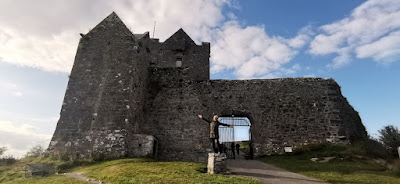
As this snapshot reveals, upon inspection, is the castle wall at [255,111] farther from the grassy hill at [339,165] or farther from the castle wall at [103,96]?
the castle wall at [103,96]

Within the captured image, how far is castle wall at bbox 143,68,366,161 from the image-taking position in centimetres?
1570

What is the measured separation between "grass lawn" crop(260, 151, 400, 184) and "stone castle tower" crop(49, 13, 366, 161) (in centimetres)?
272

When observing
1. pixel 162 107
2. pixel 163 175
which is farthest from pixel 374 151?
pixel 162 107

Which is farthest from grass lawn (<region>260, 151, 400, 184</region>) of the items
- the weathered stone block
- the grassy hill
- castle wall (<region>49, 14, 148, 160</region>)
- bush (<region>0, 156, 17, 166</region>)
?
bush (<region>0, 156, 17, 166</region>)

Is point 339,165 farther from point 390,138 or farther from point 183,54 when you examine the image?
point 183,54

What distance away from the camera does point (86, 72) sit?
14.7m

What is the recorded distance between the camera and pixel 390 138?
56.5 ft

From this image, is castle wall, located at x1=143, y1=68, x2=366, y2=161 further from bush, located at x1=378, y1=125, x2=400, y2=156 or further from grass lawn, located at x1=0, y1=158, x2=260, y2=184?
grass lawn, located at x1=0, y1=158, x2=260, y2=184

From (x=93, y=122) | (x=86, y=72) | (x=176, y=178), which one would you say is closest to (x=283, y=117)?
(x=176, y=178)

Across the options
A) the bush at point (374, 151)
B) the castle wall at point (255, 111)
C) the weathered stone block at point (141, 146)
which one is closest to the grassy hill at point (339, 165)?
the bush at point (374, 151)

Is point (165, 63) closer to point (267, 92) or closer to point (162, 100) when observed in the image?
point (162, 100)

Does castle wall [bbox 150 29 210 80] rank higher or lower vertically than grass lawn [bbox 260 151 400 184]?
higher

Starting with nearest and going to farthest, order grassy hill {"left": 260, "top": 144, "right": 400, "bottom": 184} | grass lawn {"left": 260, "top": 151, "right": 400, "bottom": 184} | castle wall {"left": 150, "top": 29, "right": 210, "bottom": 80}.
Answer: grass lawn {"left": 260, "top": 151, "right": 400, "bottom": 184}, grassy hill {"left": 260, "top": 144, "right": 400, "bottom": 184}, castle wall {"left": 150, "top": 29, "right": 210, "bottom": 80}

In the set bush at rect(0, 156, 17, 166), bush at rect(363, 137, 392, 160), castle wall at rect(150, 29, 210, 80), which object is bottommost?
bush at rect(0, 156, 17, 166)
